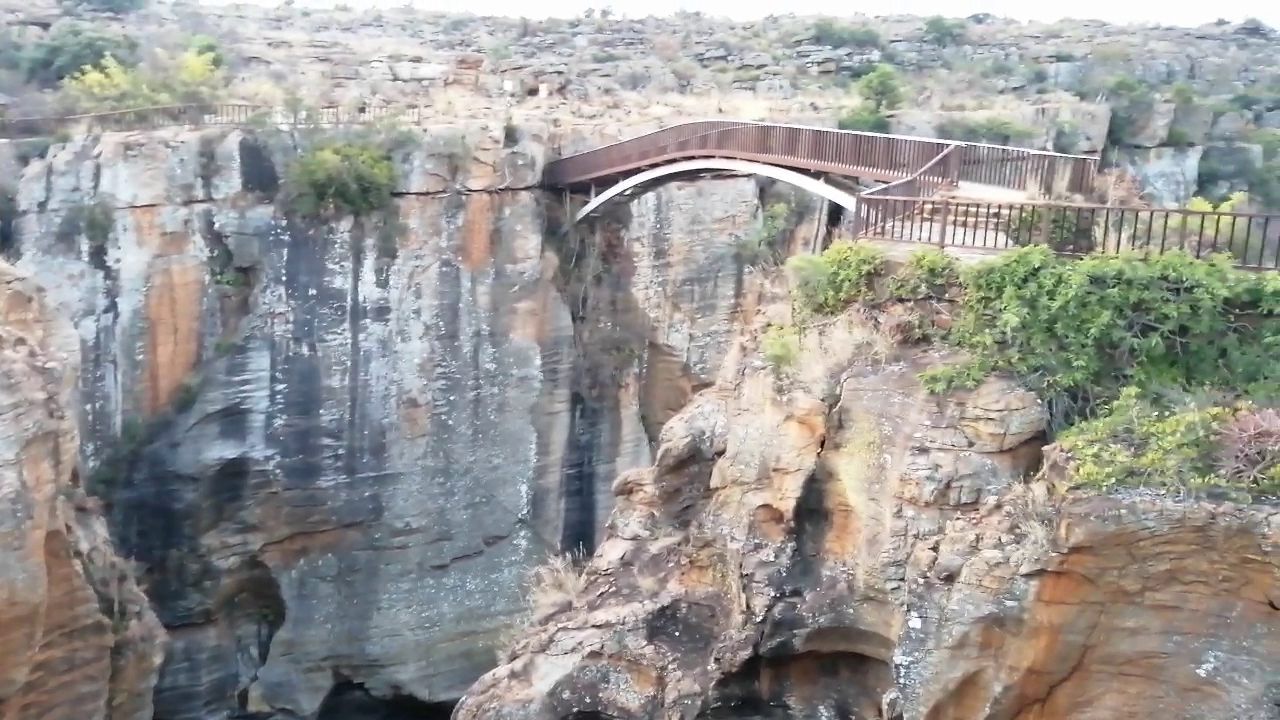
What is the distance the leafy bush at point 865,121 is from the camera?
2422 centimetres

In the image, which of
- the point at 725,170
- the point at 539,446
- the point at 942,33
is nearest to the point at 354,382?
the point at 539,446

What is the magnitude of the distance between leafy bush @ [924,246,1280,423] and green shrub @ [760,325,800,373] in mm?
1618

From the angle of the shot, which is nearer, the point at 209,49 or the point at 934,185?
the point at 934,185

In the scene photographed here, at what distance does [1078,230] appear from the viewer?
974 cm

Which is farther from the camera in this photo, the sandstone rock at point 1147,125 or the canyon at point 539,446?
the sandstone rock at point 1147,125

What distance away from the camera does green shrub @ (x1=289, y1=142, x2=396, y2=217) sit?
18188 mm

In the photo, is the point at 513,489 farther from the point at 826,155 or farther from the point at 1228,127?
the point at 1228,127

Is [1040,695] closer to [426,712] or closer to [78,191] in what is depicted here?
[426,712]

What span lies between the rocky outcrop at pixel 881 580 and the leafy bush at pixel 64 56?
1767cm

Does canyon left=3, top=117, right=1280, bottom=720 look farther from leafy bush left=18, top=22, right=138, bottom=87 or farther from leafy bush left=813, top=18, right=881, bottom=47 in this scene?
leafy bush left=813, top=18, right=881, bottom=47

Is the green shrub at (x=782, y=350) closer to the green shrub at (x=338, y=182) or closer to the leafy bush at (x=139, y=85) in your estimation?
the green shrub at (x=338, y=182)

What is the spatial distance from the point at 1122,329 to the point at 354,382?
12.7 metres

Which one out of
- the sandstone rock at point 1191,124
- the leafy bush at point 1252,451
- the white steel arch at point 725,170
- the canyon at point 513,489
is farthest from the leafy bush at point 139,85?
the sandstone rock at point 1191,124

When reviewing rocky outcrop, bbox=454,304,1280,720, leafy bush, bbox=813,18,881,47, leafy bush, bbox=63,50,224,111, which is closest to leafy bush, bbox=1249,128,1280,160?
leafy bush, bbox=813,18,881,47
